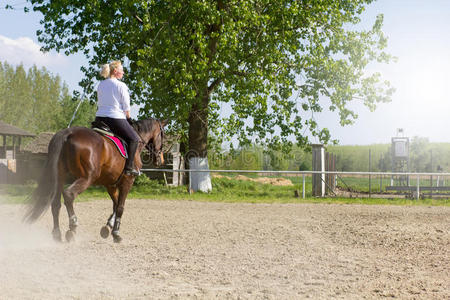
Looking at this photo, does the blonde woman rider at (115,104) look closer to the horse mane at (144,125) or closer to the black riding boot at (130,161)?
the black riding boot at (130,161)

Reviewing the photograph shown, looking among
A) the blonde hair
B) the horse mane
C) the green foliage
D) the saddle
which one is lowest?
Result: the saddle

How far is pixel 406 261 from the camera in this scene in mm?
7426

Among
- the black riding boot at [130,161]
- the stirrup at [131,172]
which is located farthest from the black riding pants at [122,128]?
the stirrup at [131,172]

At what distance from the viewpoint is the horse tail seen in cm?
754

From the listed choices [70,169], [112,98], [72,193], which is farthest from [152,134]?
[72,193]

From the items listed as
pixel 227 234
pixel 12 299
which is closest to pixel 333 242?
pixel 227 234

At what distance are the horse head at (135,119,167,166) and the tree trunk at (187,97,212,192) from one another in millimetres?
12268

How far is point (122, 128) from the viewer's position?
8.51 meters

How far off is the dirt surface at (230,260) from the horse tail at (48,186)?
63 cm

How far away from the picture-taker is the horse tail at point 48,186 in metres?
7.54

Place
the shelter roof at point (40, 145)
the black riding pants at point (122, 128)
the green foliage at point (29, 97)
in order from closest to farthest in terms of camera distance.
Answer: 1. the black riding pants at point (122, 128)
2. the shelter roof at point (40, 145)
3. the green foliage at point (29, 97)

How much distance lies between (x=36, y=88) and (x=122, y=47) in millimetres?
45428

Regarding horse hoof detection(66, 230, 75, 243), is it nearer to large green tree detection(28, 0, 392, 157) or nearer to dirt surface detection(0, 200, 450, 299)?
dirt surface detection(0, 200, 450, 299)

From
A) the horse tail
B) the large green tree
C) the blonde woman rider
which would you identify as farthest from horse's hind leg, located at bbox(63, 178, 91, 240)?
the large green tree
